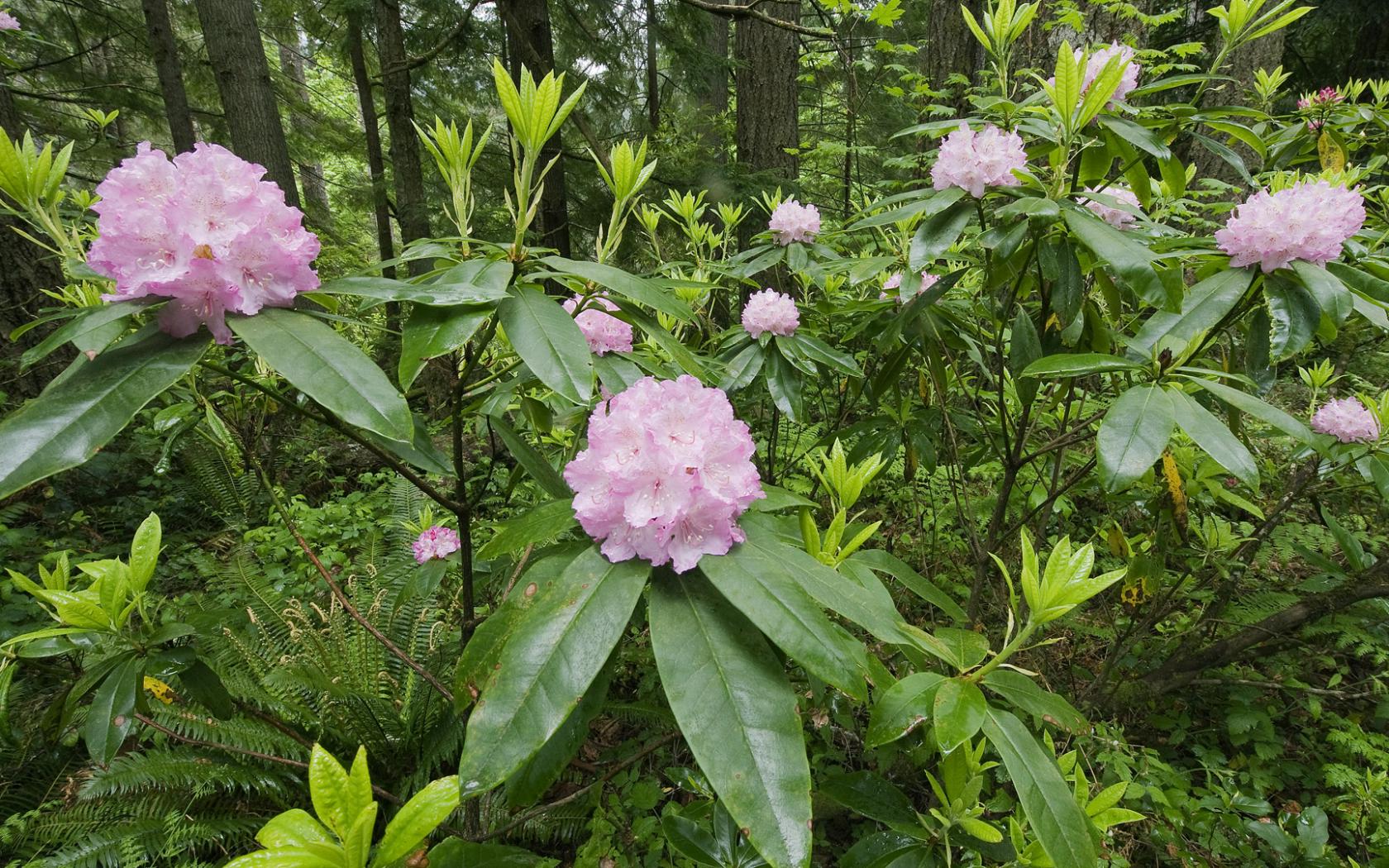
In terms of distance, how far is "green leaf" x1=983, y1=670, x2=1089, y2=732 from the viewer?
0.96 metres

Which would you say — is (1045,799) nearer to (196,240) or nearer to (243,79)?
(196,240)

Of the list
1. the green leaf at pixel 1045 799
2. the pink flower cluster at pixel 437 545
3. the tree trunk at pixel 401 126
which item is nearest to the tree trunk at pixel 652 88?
the tree trunk at pixel 401 126

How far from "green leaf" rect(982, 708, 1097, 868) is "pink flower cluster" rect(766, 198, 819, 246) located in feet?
5.77

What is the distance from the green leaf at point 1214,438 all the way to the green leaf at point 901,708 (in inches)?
23.5

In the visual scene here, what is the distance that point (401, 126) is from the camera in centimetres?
455

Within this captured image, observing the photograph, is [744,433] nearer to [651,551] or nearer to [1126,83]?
[651,551]

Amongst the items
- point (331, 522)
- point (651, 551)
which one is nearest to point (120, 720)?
point (651, 551)

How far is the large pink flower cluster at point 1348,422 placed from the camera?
1895 millimetres

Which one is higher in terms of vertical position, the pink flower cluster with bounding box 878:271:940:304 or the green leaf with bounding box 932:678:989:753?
the pink flower cluster with bounding box 878:271:940:304

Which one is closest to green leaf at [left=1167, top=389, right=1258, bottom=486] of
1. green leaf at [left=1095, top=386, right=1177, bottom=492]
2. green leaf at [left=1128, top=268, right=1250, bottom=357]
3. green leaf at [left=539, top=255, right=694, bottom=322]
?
green leaf at [left=1095, top=386, right=1177, bottom=492]

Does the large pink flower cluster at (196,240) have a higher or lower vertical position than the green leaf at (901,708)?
higher

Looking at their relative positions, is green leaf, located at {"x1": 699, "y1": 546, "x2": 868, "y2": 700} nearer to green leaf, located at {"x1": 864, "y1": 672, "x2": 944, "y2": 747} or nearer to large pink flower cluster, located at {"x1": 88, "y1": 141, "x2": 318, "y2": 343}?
green leaf, located at {"x1": 864, "y1": 672, "x2": 944, "y2": 747}

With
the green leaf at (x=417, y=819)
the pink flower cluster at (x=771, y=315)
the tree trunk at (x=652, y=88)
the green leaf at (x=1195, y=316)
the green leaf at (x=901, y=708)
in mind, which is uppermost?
the tree trunk at (x=652, y=88)

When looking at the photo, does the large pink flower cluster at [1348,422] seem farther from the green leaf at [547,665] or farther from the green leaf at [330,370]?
the green leaf at [330,370]
